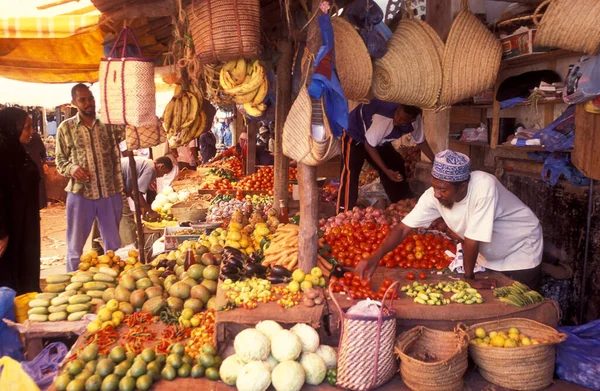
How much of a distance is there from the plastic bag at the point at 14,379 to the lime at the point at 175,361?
740 mm

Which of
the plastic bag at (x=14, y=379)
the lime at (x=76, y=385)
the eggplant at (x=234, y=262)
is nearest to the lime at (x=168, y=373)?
the lime at (x=76, y=385)

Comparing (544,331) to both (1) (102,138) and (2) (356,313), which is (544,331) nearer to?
(2) (356,313)

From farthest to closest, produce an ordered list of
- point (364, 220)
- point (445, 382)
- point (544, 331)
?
point (364, 220) → point (544, 331) → point (445, 382)

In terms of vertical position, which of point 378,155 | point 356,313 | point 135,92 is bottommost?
point 356,313

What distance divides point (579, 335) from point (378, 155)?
364cm

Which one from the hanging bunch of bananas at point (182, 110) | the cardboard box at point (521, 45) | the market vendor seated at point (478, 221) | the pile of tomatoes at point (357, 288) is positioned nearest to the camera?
the pile of tomatoes at point (357, 288)

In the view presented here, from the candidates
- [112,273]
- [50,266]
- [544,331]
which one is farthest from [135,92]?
[50,266]

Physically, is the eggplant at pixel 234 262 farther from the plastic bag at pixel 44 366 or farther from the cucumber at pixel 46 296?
the cucumber at pixel 46 296

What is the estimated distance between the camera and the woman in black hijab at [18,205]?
4.84m

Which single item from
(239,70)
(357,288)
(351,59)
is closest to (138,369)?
(357,288)

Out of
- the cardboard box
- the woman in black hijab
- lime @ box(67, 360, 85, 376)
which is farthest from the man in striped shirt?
the cardboard box

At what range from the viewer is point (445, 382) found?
281 centimetres

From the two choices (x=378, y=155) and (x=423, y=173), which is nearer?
(x=378, y=155)

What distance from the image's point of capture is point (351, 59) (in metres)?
3.79
